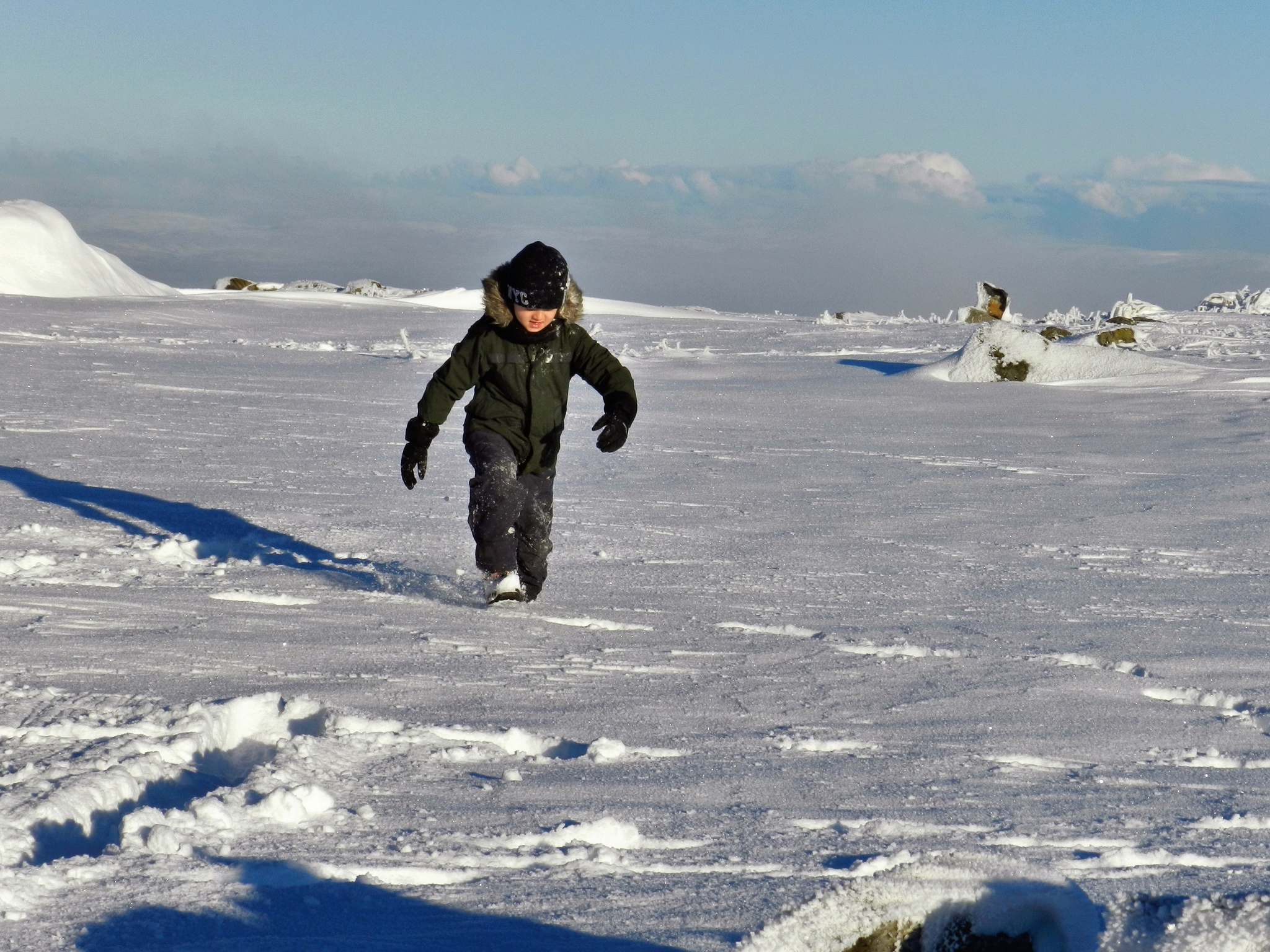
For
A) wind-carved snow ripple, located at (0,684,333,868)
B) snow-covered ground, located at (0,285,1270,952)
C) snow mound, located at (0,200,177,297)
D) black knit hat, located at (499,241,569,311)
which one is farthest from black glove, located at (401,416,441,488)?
snow mound, located at (0,200,177,297)

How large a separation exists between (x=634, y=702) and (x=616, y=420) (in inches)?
62.4

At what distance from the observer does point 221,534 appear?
5.67 meters

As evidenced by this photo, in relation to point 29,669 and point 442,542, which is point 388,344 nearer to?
point 442,542

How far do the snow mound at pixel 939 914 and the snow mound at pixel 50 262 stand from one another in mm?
23783

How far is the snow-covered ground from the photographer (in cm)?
207

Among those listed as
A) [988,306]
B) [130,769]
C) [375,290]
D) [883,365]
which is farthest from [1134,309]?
[130,769]

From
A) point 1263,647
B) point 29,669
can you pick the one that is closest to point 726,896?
point 29,669

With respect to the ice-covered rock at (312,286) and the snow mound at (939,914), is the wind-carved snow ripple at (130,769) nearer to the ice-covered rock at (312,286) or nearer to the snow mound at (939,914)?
the snow mound at (939,914)

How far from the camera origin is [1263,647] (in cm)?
417

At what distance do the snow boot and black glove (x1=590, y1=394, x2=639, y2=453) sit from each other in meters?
0.58

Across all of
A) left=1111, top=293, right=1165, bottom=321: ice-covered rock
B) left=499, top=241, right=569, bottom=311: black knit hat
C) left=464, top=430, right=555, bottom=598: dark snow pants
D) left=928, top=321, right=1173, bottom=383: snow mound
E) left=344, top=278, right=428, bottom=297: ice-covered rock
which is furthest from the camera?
left=344, top=278, right=428, bottom=297: ice-covered rock

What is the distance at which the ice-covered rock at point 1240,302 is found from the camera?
989 inches

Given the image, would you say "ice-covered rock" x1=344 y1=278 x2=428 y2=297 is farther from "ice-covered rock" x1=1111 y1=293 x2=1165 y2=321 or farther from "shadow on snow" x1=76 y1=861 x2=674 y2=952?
"shadow on snow" x1=76 y1=861 x2=674 y2=952

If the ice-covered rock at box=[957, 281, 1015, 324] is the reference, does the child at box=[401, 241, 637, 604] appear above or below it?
below
